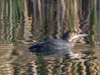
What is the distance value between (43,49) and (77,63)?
1507 millimetres

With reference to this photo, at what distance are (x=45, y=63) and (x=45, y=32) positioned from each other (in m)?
3.38

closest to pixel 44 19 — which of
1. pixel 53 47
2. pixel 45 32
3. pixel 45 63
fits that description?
pixel 45 32

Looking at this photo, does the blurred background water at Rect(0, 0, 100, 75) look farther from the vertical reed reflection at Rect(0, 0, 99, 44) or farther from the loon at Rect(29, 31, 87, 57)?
the loon at Rect(29, 31, 87, 57)

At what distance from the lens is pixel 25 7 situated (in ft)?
48.1

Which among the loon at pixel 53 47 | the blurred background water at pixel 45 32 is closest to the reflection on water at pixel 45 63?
the blurred background water at pixel 45 32

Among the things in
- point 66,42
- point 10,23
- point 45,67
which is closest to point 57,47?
point 66,42

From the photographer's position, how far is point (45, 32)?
437 inches

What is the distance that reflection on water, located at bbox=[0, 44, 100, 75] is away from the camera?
279 inches

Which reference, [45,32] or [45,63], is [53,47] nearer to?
[45,63]

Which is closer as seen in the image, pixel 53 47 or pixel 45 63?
pixel 45 63

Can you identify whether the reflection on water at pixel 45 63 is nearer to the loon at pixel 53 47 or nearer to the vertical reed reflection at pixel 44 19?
the loon at pixel 53 47

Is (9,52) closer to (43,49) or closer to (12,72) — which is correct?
(43,49)

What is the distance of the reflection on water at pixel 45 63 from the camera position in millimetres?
7082

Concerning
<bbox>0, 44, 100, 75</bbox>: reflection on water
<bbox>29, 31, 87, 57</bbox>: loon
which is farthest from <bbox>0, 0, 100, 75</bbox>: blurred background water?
<bbox>29, 31, 87, 57</bbox>: loon
